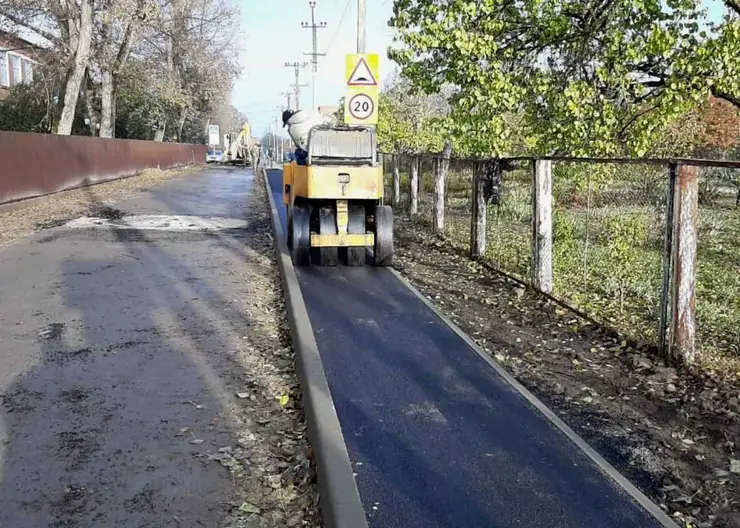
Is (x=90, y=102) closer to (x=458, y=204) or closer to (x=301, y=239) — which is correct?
(x=458, y=204)

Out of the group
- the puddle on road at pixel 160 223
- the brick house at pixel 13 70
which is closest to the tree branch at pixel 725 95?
the puddle on road at pixel 160 223

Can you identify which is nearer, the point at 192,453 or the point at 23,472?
the point at 23,472

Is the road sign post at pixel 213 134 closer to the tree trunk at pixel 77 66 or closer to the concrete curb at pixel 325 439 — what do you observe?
the tree trunk at pixel 77 66

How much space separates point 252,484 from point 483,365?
108 inches

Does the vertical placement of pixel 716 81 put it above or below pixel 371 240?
above

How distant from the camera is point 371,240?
10820mm

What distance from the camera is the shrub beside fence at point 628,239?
6.20m

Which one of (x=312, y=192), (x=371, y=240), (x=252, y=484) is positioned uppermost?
(x=312, y=192)

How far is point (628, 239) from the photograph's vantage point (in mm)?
7742

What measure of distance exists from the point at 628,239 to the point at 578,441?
3.70 metres

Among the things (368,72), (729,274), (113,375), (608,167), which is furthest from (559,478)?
(368,72)

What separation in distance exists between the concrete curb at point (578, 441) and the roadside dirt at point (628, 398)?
0.12 metres

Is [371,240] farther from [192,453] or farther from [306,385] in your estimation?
[192,453]

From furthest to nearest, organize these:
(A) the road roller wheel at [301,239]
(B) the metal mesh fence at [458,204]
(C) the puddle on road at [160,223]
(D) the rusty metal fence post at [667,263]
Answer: (C) the puddle on road at [160,223], (B) the metal mesh fence at [458,204], (A) the road roller wheel at [301,239], (D) the rusty metal fence post at [667,263]
